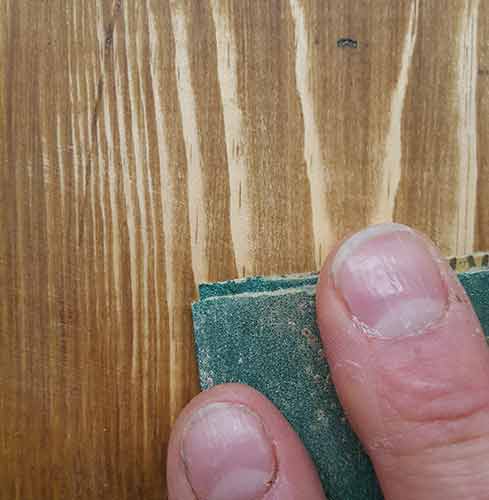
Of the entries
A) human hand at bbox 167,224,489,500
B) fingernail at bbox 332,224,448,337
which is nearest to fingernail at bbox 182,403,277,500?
human hand at bbox 167,224,489,500

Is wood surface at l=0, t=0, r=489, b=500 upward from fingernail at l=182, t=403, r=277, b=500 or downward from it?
upward

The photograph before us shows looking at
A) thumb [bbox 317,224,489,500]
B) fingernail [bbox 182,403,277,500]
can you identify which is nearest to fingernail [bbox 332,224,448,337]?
thumb [bbox 317,224,489,500]

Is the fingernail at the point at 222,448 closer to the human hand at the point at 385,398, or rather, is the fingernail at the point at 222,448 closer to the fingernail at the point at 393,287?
the human hand at the point at 385,398

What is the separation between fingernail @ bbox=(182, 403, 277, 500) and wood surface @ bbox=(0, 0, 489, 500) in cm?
4

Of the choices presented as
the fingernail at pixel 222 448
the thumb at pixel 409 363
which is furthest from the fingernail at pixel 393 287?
the fingernail at pixel 222 448

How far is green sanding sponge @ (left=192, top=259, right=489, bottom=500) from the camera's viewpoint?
636mm

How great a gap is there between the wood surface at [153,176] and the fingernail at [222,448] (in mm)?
37

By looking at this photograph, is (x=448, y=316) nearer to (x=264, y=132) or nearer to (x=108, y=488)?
(x=264, y=132)

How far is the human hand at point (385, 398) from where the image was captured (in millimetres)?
619

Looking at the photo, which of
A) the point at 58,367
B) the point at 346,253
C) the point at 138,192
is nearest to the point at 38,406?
the point at 58,367

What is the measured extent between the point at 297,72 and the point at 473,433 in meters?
0.40

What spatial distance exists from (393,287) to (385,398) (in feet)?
0.35

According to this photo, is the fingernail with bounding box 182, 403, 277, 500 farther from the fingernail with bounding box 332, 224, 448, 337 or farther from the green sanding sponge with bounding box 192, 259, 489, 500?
the fingernail with bounding box 332, 224, 448, 337

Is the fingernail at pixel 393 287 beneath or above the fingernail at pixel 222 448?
above
